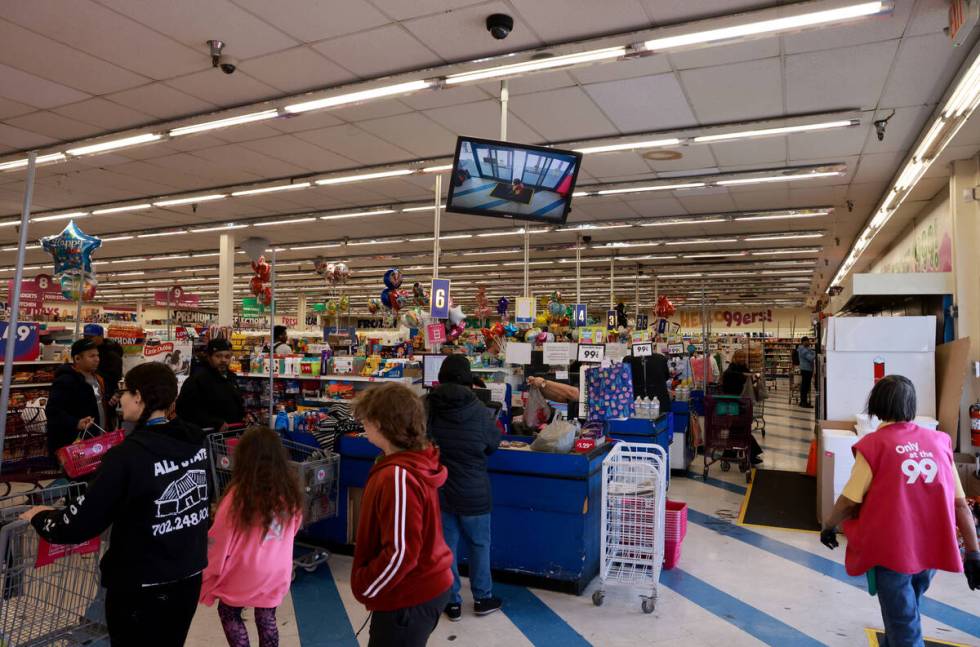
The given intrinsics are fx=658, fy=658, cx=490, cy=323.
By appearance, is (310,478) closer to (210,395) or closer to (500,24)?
(210,395)

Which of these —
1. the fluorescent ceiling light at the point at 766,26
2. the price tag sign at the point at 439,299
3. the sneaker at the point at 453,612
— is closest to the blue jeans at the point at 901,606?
the sneaker at the point at 453,612

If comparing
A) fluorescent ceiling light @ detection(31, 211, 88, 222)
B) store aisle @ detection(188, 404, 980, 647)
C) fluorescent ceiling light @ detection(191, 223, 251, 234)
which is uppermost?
fluorescent ceiling light @ detection(191, 223, 251, 234)

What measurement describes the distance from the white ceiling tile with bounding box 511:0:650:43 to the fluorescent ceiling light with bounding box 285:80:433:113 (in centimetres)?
121

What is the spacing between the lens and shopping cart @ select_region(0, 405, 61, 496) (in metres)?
7.13

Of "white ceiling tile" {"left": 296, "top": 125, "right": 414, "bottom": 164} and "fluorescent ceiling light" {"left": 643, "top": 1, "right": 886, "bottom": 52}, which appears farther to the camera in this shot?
"white ceiling tile" {"left": 296, "top": 125, "right": 414, "bottom": 164}

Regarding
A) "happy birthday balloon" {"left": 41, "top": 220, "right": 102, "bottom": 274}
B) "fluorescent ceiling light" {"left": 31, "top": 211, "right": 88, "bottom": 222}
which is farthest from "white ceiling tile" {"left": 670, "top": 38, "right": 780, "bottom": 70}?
"fluorescent ceiling light" {"left": 31, "top": 211, "right": 88, "bottom": 222}

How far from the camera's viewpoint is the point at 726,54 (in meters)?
5.25

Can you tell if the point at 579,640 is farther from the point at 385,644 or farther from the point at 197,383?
the point at 197,383

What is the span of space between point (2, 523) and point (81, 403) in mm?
2791

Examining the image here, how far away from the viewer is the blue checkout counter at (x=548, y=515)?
175 inches

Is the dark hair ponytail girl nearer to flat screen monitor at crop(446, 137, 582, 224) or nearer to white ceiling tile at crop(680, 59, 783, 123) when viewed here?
flat screen monitor at crop(446, 137, 582, 224)

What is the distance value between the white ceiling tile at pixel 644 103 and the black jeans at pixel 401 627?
5.04 meters

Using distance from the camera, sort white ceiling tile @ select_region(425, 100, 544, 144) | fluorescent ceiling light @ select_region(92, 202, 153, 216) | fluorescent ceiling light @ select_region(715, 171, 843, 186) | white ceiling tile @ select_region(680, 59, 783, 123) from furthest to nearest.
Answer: fluorescent ceiling light @ select_region(92, 202, 153, 216), fluorescent ceiling light @ select_region(715, 171, 843, 186), white ceiling tile @ select_region(425, 100, 544, 144), white ceiling tile @ select_region(680, 59, 783, 123)

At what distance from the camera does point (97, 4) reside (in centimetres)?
469
